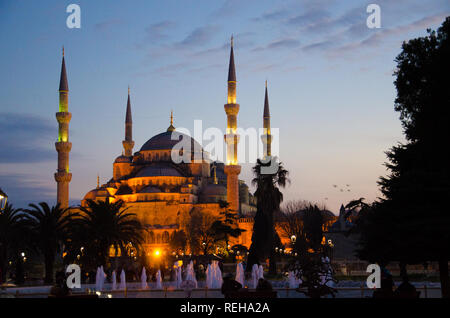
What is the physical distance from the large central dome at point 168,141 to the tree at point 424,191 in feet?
193

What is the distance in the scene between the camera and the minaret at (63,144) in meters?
60.3

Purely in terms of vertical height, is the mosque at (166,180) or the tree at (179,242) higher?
the mosque at (166,180)

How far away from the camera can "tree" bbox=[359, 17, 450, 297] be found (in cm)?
1731

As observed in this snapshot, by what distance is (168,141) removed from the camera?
3137 inches

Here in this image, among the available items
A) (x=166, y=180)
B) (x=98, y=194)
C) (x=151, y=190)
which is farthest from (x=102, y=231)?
(x=166, y=180)

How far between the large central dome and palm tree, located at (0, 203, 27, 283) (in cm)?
4755

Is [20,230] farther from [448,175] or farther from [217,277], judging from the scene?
[448,175]

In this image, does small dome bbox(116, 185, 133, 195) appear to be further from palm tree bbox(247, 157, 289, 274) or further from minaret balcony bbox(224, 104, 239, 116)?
palm tree bbox(247, 157, 289, 274)

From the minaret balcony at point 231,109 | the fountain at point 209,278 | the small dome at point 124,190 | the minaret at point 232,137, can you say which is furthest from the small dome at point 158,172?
the fountain at point 209,278

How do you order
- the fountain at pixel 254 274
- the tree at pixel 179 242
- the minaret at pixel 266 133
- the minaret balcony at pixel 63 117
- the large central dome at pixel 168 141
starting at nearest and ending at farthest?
1. the fountain at pixel 254 274
2. the minaret balcony at pixel 63 117
3. the tree at pixel 179 242
4. the minaret at pixel 266 133
5. the large central dome at pixel 168 141

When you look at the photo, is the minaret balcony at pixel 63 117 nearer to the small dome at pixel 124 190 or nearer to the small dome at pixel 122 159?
the small dome at pixel 124 190

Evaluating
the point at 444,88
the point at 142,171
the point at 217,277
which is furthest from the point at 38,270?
the point at 444,88


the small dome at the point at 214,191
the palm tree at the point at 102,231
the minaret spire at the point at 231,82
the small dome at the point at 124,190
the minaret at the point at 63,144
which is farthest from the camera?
the small dome at the point at 124,190

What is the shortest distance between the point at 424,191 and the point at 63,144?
4752 centimetres
